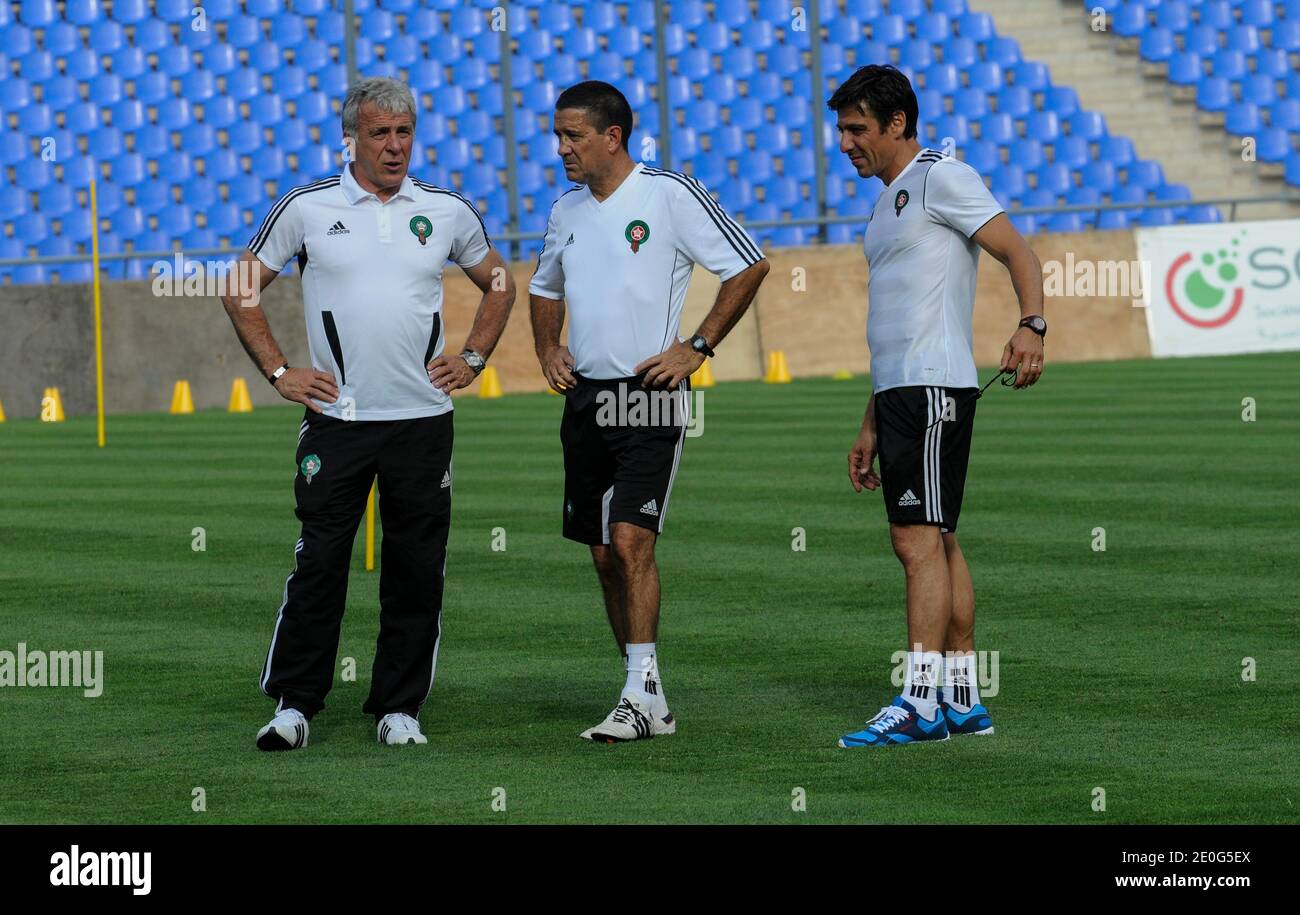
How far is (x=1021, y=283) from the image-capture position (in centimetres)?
721

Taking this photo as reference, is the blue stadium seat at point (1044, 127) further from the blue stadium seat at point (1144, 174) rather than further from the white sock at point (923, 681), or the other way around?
the white sock at point (923, 681)

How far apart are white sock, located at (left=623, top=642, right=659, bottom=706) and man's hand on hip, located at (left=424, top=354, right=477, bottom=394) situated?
1.13 metres

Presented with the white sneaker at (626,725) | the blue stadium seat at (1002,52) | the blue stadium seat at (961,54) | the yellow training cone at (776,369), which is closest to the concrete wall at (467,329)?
the yellow training cone at (776,369)

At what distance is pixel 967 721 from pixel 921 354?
1298 mm

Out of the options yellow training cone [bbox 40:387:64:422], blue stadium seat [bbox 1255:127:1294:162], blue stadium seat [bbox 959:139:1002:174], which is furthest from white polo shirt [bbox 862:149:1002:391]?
blue stadium seat [bbox 1255:127:1294:162]

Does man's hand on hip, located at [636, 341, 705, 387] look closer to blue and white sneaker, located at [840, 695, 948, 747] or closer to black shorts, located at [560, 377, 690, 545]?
black shorts, located at [560, 377, 690, 545]

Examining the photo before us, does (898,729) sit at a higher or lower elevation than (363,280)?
lower

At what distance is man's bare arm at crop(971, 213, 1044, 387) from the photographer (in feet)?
23.2

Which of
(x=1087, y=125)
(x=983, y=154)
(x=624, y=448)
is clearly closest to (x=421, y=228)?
(x=624, y=448)

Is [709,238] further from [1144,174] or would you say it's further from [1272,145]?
[1272,145]

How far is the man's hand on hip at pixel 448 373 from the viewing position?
7.66 metres
